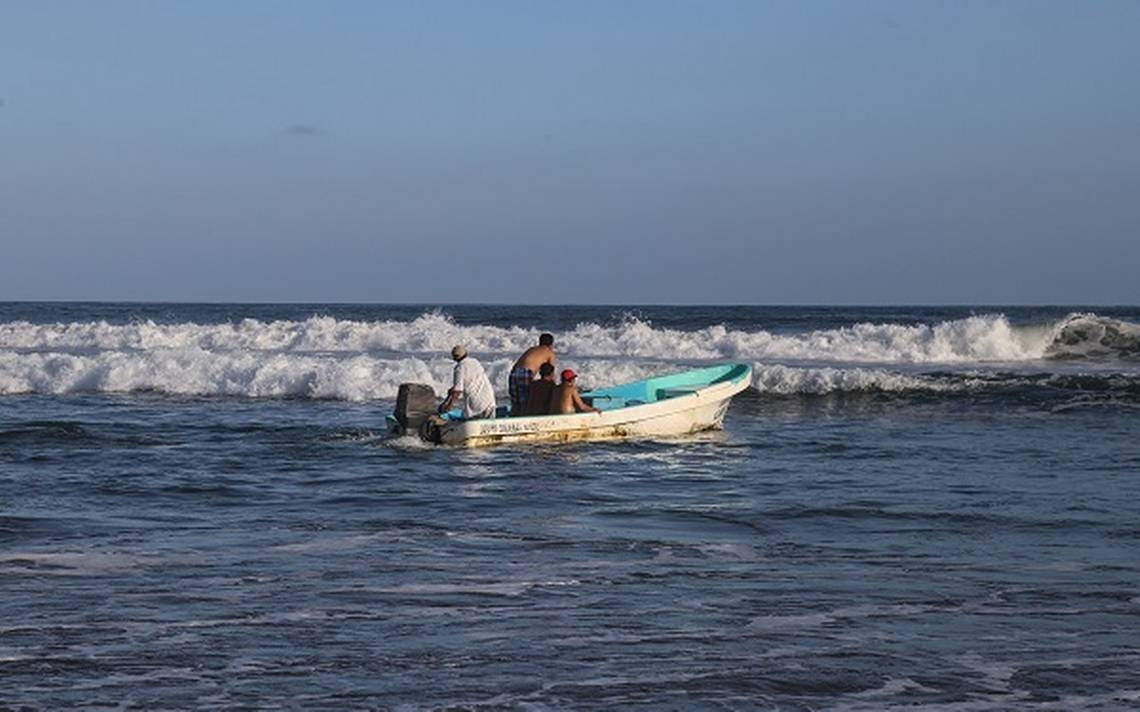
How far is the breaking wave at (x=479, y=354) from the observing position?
29.1 m

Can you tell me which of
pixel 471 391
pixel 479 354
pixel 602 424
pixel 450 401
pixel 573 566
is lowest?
pixel 573 566

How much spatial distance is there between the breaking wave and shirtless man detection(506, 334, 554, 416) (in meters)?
9.47

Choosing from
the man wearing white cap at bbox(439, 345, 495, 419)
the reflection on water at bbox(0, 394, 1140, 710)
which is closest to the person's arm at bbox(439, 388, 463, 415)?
the man wearing white cap at bbox(439, 345, 495, 419)

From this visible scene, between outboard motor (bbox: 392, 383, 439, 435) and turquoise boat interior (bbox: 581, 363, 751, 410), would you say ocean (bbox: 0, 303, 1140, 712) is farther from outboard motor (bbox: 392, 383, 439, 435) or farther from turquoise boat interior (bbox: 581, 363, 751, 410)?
turquoise boat interior (bbox: 581, 363, 751, 410)

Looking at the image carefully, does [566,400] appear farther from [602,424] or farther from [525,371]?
[525,371]

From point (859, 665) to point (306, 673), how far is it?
2.59m

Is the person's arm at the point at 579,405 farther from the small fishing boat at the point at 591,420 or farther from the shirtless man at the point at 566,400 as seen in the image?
the small fishing boat at the point at 591,420

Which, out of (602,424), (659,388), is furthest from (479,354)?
(602,424)

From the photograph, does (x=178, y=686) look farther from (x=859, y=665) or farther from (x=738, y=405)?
(x=738, y=405)

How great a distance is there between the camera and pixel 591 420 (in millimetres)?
18625

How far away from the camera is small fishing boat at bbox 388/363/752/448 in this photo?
18266 millimetres

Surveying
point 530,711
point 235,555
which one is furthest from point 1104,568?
point 235,555

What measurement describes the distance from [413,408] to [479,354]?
73.1 feet

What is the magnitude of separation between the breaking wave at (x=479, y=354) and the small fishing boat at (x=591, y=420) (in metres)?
8.71
